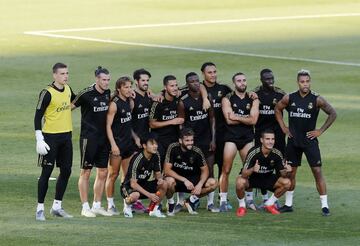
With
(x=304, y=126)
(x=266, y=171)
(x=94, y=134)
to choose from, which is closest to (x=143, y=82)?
(x=94, y=134)

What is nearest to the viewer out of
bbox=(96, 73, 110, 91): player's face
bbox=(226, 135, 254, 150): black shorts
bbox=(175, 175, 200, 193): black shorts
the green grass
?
the green grass

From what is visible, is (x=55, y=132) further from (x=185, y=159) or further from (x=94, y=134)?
(x=185, y=159)

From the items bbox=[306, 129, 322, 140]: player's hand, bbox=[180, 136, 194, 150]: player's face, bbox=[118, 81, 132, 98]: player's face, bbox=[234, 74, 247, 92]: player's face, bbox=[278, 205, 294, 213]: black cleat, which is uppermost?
bbox=[234, 74, 247, 92]: player's face

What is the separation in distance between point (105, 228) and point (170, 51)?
67.9 ft

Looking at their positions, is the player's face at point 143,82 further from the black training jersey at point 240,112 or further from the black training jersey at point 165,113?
the black training jersey at point 240,112

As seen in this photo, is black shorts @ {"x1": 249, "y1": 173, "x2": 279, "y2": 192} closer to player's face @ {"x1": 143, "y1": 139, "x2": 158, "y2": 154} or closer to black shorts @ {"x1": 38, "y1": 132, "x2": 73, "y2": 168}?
player's face @ {"x1": 143, "y1": 139, "x2": 158, "y2": 154}

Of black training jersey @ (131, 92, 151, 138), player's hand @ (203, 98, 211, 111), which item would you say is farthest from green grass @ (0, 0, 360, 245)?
player's hand @ (203, 98, 211, 111)

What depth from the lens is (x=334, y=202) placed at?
61.9 ft

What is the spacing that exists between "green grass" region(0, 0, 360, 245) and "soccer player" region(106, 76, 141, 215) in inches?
26.0

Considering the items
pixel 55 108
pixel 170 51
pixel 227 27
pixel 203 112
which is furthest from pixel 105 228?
pixel 227 27

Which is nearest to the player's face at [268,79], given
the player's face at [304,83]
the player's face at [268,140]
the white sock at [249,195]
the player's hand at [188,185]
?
the player's face at [304,83]

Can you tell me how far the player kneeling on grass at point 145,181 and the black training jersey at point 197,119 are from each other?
97cm

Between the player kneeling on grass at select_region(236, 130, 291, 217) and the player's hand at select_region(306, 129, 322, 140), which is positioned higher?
the player's hand at select_region(306, 129, 322, 140)

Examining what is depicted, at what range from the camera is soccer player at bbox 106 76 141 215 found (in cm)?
1811
